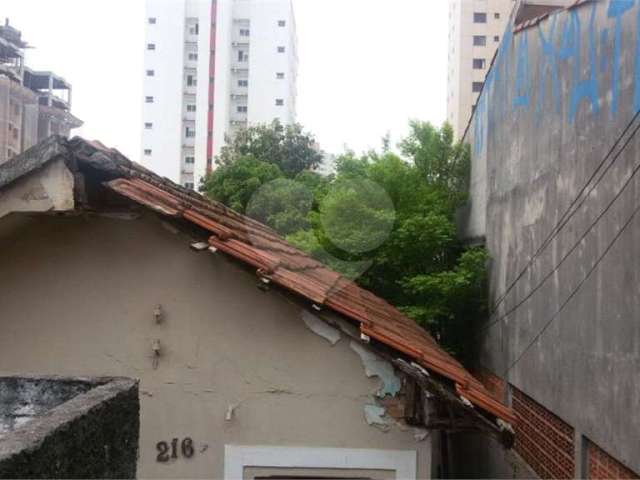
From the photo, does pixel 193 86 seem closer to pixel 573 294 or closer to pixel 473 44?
pixel 473 44

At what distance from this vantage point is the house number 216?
15.9ft

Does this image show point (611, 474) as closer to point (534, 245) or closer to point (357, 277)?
point (534, 245)

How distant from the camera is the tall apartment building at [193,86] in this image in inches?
2291

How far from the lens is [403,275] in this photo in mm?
13477

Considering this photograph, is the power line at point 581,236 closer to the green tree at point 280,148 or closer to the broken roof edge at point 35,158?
the broken roof edge at point 35,158

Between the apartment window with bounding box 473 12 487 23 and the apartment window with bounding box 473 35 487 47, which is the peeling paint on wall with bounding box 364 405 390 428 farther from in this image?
the apartment window with bounding box 473 12 487 23

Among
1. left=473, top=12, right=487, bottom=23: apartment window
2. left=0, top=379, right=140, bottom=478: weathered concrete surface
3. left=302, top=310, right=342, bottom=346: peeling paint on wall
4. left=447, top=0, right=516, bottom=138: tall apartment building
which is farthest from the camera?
left=473, top=12, right=487, bottom=23: apartment window

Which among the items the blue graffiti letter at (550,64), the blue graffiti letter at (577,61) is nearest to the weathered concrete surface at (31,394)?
the blue graffiti letter at (577,61)

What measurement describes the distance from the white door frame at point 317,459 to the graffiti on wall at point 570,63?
11.0ft

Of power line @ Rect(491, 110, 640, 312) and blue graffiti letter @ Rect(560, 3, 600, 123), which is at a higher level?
blue graffiti letter @ Rect(560, 3, 600, 123)

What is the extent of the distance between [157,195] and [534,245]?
605cm

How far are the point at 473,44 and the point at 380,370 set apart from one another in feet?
160

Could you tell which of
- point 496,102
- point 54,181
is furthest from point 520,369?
point 54,181

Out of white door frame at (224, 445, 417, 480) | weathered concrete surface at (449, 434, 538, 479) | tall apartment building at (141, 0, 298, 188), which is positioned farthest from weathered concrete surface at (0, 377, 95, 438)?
tall apartment building at (141, 0, 298, 188)
